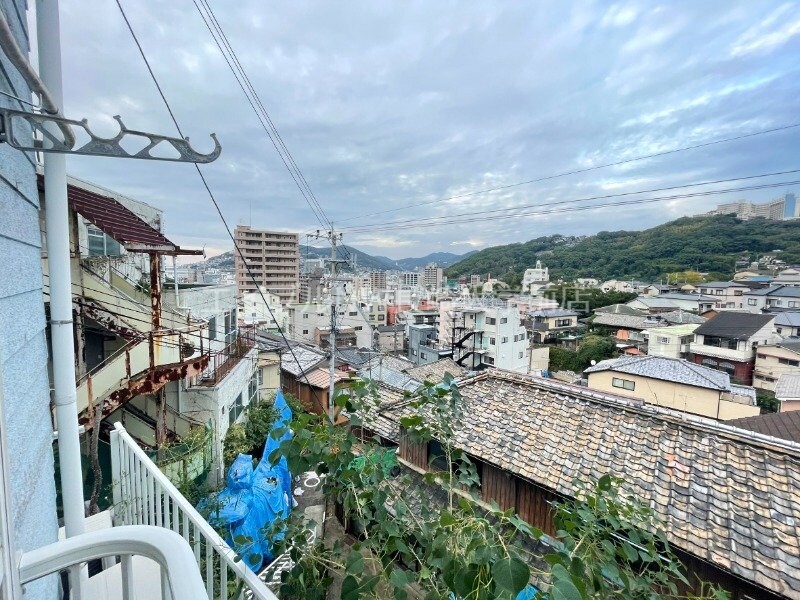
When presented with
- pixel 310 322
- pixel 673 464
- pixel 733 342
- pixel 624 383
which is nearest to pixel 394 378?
pixel 624 383

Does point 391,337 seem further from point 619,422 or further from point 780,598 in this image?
point 780,598

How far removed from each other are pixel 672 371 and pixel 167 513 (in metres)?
20.0

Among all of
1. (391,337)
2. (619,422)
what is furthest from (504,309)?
(619,422)

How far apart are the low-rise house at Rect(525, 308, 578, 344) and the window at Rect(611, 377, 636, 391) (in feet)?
56.3

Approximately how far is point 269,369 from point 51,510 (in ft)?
41.6

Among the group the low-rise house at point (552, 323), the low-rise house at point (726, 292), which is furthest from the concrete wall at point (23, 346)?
the low-rise house at point (726, 292)

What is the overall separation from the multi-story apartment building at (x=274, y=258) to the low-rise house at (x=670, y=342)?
39034mm

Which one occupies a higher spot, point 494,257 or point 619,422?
point 494,257

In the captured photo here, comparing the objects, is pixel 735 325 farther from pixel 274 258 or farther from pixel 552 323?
pixel 274 258

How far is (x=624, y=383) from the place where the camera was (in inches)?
674

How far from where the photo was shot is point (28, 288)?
5.55 ft

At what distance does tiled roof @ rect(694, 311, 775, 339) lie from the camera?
23.4 meters

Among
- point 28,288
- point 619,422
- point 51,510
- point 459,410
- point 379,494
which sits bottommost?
point 619,422

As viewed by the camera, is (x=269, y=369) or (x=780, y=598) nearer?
(x=780, y=598)
